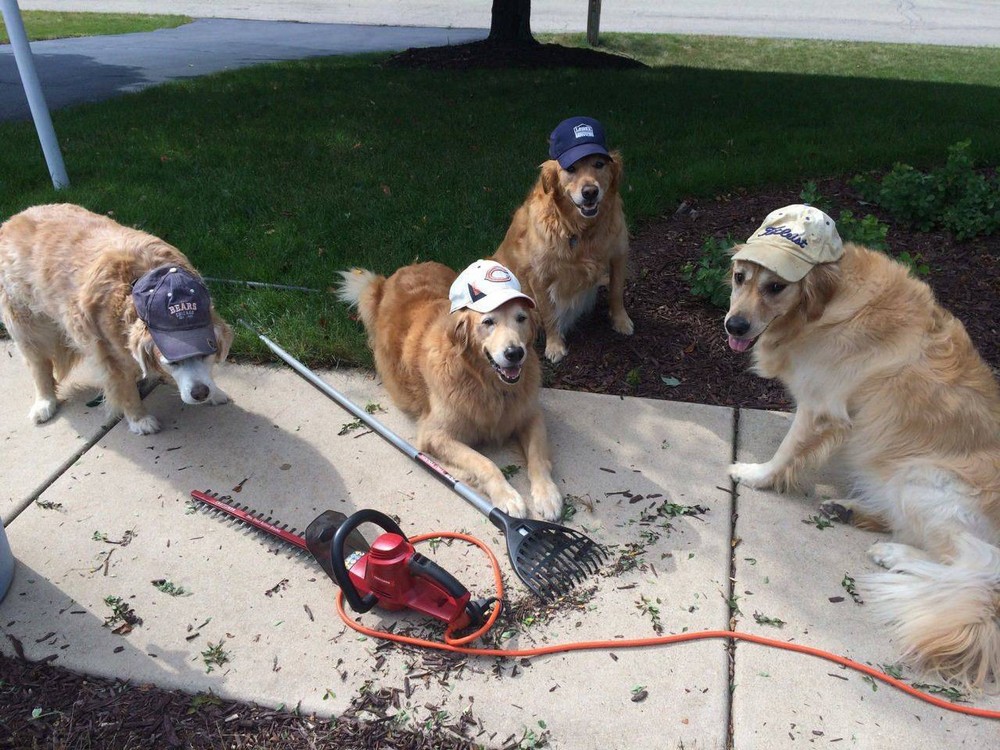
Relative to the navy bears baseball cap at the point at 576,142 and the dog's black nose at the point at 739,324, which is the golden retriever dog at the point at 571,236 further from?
the dog's black nose at the point at 739,324

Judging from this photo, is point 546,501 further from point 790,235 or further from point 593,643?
point 790,235

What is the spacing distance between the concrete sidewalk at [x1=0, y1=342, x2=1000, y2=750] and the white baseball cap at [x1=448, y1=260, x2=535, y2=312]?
3.17 ft

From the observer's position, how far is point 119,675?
2.73 meters

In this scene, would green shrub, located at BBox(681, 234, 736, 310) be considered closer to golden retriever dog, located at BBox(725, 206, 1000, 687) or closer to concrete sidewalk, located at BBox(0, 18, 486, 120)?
golden retriever dog, located at BBox(725, 206, 1000, 687)

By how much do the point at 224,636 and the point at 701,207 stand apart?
527 cm

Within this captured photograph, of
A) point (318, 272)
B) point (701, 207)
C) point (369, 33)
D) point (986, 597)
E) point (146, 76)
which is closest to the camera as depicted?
point (986, 597)

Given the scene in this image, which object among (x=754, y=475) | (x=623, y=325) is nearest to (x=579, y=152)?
(x=623, y=325)

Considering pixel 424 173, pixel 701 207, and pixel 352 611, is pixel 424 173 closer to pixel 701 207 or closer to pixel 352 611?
pixel 701 207

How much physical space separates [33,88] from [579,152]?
5063mm

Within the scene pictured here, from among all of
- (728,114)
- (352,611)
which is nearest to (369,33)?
(728,114)

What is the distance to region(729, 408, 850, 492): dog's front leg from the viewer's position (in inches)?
133

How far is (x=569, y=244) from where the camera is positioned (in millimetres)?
4703

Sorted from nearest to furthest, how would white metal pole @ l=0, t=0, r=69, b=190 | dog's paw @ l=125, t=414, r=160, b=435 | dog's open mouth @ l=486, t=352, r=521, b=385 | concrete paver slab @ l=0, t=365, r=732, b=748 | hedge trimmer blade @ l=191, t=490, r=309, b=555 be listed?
concrete paver slab @ l=0, t=365, r=732, b=748 → hedge trimmer blade @ l=191, t=490, r=309, b=555 → dog's open mouth @ l=486, t=352, r=521, b=385 → dog's paw @ l=125, t=414, r=160, b=435 → white metal pole @ l=0, t=0, r=69, b=190

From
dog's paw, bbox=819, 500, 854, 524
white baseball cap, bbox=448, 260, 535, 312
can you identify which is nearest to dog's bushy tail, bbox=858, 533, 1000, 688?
dog's paw, bbox=819, 500, 854, 524
